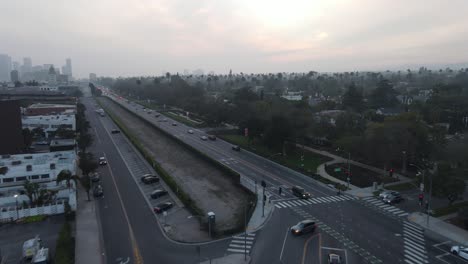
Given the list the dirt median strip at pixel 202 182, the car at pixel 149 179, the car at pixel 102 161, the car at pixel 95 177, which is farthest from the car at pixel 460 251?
the car at pixel 102 161

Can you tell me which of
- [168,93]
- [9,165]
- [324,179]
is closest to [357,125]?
[324,179]

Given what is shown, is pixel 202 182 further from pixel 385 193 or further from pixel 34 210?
pixel 385 193

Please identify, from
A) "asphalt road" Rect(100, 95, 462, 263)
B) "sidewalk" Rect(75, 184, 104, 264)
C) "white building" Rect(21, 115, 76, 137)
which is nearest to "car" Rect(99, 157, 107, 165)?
"sidewalk" Rect(75, 184, 104, 264)

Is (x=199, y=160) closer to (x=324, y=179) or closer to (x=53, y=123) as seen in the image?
(x=324, y=179)

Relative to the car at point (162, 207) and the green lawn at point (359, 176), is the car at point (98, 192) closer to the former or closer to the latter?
the car at point (162, 207)

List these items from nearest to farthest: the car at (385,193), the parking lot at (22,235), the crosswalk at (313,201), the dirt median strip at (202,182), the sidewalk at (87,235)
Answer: the sidewalk at (87,235), the parking lot at (22,235), the dirt median strip at (202,182), the crosswalk at (313,201), the car at (385,193)

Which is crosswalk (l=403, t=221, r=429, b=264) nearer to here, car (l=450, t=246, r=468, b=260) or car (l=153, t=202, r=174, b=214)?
car (l=450, t=246, r=468, b=260)

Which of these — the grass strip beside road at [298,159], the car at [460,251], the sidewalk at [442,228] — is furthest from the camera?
the grass strip beside road at [298,159]

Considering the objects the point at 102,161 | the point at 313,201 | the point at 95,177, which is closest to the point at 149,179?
the point at 95,177
